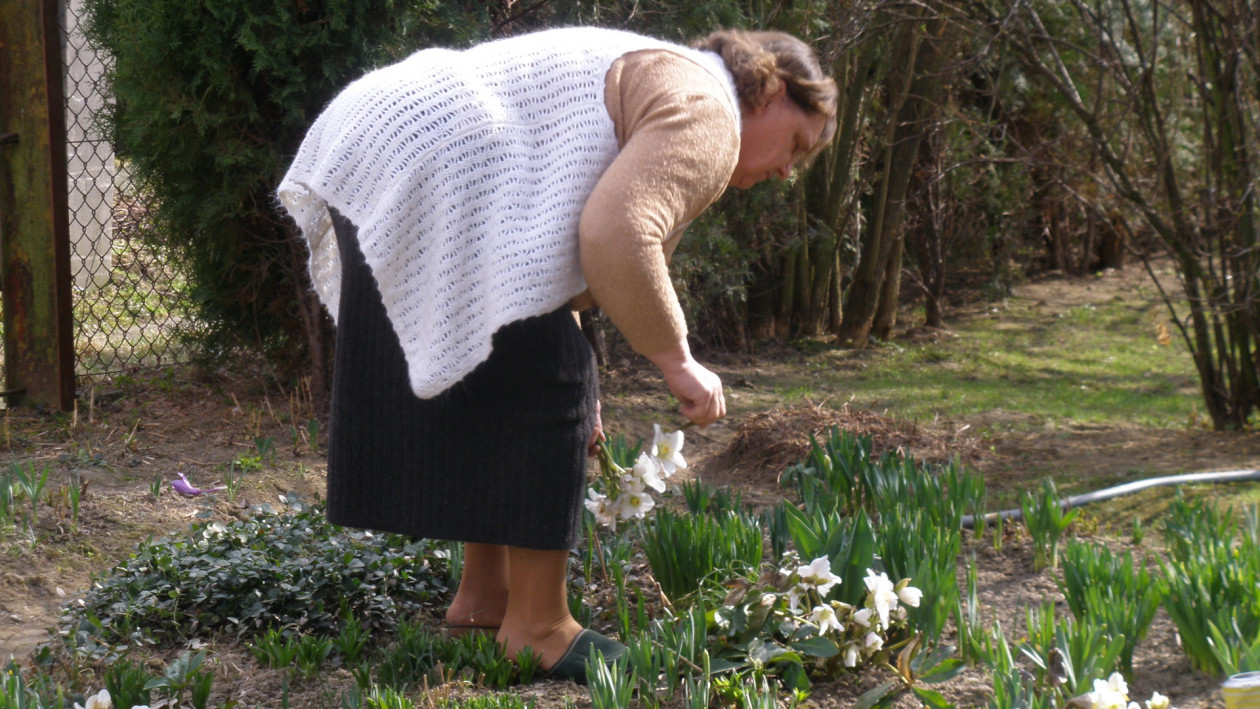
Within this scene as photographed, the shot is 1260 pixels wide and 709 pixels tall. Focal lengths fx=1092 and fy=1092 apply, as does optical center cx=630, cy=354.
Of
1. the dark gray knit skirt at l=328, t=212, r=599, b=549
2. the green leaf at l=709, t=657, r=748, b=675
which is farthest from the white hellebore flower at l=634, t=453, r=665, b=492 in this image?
the green leaf at l=709, t=657, r=748, b=675

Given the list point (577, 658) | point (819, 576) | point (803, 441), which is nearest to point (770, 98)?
point (819, 576)

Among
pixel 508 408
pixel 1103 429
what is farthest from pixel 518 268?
pixel 1103 429

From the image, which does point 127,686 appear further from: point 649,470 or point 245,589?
point 649,470

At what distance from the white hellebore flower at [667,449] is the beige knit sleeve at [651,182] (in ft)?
1.70

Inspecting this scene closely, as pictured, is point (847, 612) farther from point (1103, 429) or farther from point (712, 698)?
point (1103, 429)

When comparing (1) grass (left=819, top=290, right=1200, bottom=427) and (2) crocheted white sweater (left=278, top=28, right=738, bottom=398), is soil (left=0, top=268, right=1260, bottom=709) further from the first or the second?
(2) crocheted white sweater (left=278, top=28, right=738, bottom=398)

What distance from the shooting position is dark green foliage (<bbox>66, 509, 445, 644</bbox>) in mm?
2363

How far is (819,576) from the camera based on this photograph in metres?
2.05

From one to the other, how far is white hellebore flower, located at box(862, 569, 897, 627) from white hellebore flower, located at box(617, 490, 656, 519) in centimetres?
53

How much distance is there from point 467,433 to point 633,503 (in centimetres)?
53

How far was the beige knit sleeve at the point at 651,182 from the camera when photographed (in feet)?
5.52

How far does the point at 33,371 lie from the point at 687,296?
9.29 feet

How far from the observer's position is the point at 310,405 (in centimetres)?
427

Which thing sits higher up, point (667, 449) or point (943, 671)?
point (667, 449)
